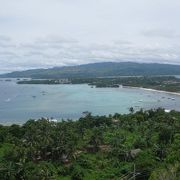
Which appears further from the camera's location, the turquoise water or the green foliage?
the turquoise water

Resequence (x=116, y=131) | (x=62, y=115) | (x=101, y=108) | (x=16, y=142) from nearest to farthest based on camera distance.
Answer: (x=16, y=142) → (x=116, y=131) → (x=62, y=115) → (x=101, y=108)

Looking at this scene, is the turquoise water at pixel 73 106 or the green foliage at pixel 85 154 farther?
the turquoise water at pixel 73 106

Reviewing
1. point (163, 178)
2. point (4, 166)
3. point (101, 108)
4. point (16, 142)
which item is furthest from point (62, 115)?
point (163, 178)

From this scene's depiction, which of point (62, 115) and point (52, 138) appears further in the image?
point (62, 115)

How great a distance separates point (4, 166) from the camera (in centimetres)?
5128

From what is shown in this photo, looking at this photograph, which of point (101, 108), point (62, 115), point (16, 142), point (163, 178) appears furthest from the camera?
point (101, 108)

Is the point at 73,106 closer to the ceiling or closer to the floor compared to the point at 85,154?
closer to the floor

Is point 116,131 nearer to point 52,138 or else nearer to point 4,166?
point 52,138

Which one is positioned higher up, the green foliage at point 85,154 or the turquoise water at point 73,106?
the green foliage at point 85,154

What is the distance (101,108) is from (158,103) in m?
24.6

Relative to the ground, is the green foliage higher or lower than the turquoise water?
higher

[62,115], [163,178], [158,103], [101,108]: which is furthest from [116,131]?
[158,103]

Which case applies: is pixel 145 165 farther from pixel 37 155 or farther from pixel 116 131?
pixel 116 131

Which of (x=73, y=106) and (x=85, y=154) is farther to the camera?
(x=73, y=106)
